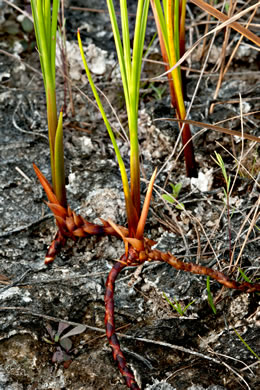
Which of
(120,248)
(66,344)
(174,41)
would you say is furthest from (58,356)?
(174,41)

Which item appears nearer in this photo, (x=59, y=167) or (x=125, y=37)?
(x=125, y=37)

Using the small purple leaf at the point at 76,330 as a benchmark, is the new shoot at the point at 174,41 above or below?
above

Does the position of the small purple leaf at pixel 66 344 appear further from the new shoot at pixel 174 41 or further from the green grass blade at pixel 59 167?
the new shoot at pixel 174 41

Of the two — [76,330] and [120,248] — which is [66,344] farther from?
[120,248]

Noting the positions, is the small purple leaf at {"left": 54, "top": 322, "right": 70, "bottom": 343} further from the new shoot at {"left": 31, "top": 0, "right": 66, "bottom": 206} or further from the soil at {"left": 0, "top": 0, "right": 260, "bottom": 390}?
the new shoot at {"left": 31, "top": 0, "right": 66, "bottom": 206}

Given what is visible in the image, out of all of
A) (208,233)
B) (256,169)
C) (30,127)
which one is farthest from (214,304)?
(30,127)

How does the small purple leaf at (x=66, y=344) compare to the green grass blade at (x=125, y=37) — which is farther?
the small purple leaf at (x=66, y=344)

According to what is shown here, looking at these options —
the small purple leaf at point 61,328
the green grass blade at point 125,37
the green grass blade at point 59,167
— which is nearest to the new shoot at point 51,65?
the green grass blade at point 59,167

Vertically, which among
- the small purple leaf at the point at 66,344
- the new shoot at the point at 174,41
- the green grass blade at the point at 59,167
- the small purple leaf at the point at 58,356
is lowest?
the small purple leaf at the point at 58,356

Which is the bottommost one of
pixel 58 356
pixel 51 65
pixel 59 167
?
pixel 58 356

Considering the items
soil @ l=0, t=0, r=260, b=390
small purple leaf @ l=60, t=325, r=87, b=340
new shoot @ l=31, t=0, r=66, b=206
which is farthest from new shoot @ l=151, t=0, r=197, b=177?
small purple leaf @ l=60, t=325, r=87, b=340
